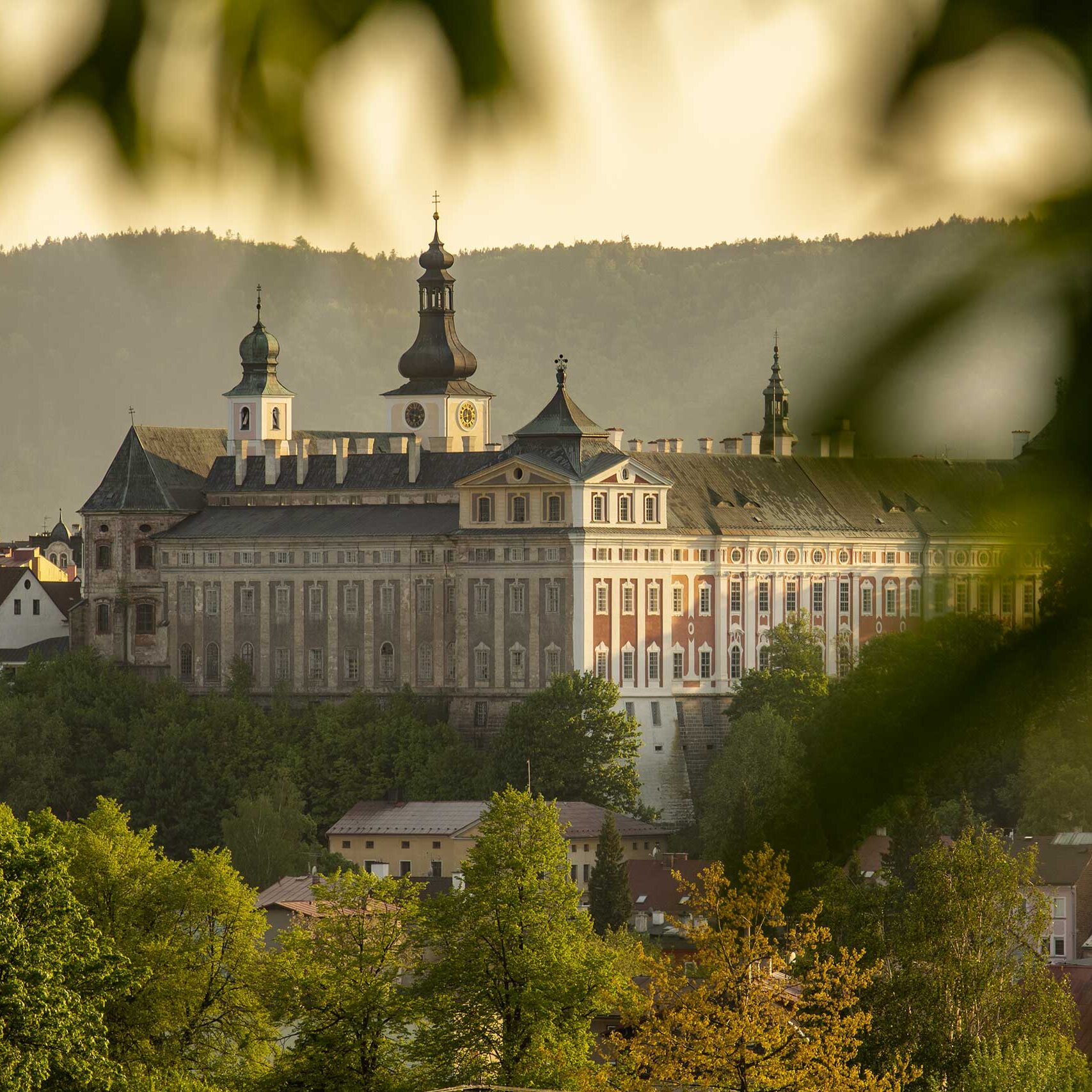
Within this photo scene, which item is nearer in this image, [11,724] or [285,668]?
[11,724]

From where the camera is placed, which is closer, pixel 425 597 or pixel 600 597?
pixel 600 597

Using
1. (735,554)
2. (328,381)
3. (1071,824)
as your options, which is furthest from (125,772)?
(328,381)

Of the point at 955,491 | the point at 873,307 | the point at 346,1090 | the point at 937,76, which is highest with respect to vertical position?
the point at 937,76

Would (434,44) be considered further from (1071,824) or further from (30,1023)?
(1071,824)

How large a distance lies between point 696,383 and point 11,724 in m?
108

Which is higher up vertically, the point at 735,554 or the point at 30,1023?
the point at 735,554

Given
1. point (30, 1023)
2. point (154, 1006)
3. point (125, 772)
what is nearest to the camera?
point (30, 1023)

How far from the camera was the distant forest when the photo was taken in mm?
3633

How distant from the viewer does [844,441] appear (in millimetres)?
4160

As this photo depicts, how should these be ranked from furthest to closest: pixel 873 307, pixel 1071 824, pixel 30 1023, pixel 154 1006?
pixel 1071 824
pixel 154 1006
pixel 30 1023
pixel 873 307

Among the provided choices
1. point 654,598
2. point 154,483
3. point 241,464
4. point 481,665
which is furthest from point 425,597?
point 154,483

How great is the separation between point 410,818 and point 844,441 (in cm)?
9437

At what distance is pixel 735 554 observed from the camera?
112 meters

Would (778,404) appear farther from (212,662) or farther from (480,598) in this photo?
(212,662)
